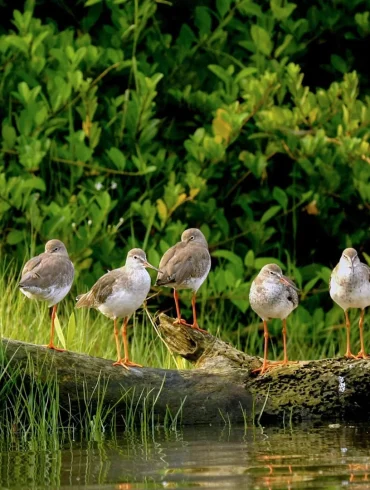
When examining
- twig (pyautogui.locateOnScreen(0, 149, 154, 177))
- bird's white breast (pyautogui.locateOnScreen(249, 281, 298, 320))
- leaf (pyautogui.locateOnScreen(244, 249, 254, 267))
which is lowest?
bird's white breast (pyautogui.locateOnScreen(249, 281, 298, 320))

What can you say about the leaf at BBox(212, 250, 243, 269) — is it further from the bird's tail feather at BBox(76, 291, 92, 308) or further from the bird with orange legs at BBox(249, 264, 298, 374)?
the bird's tail feather at BBox(76, 291, 92, 308)

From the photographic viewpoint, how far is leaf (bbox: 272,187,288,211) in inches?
537

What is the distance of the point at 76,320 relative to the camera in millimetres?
12070

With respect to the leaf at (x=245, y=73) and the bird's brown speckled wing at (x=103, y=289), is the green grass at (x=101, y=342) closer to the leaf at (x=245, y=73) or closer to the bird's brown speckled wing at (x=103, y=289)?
the bird's brown speckled wing at (x=103, y=289)

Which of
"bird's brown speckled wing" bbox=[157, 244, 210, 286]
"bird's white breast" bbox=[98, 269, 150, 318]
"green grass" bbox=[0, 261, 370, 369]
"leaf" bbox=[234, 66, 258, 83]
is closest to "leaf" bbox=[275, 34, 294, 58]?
"leaf" bbox=[234, 66, 258, 83]

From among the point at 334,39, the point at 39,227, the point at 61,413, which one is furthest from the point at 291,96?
the point at 61,413

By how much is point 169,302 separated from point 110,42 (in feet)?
9.95

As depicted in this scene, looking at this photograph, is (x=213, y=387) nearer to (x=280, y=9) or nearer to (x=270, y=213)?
(x=270, y=213)

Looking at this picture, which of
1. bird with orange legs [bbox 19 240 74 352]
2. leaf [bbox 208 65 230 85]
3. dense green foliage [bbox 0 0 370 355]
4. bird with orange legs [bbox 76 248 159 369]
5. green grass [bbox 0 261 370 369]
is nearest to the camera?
bird with orange legs [bbox 19 240 74 352]

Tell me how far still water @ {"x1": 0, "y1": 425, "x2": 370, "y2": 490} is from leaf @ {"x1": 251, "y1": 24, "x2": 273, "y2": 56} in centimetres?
548

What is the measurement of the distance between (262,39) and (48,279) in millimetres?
5167

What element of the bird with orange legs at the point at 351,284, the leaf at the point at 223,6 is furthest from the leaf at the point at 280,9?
the bird with orange legs at the point at 351,284

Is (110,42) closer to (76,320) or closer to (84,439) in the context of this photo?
(76,320)

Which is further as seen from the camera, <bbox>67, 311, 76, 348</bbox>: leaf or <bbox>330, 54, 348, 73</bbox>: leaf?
<bbox>330, 54, 348, 73</bbox>: leaf
